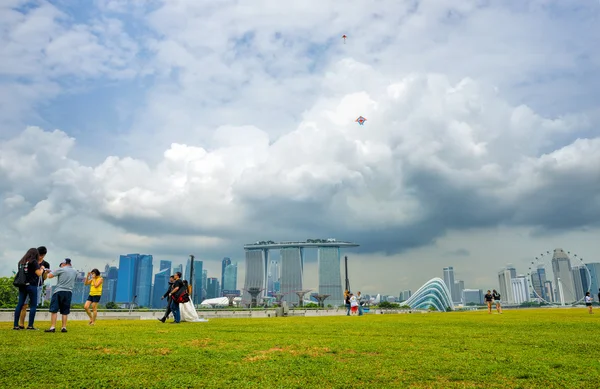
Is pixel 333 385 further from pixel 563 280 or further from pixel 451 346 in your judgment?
pixel 563 280

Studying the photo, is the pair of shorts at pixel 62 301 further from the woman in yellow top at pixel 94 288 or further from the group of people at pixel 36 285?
the woman in yellow top at pixel 94 288

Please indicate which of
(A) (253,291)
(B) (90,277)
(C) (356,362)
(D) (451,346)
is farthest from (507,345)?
(A) (253,291)

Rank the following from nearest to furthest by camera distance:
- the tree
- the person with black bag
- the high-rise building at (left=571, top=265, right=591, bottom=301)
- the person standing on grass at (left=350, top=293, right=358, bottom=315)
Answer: the person with black bag < the person standing on grass at (left=350, top=293, right=358, bottom=315) < the tree < the high-rise building at (left=571, top=265, right=591, bottom=301)

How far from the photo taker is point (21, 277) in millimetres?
13406

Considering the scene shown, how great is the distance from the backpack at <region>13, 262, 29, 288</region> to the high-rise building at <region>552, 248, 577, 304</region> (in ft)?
438

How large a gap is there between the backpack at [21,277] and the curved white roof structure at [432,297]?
149061 mm

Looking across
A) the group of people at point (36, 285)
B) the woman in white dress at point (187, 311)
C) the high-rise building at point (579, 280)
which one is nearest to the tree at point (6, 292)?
the woman in white dress at point (187, 311)

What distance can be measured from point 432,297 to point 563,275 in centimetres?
4185

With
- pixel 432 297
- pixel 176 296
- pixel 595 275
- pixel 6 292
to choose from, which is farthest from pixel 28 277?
pixel 595 275

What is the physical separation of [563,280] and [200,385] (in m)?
150

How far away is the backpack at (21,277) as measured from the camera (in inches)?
525

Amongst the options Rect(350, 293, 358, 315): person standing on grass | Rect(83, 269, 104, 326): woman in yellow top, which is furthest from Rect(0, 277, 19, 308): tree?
Rect(83, 269, 104, 326): woman in yellow top

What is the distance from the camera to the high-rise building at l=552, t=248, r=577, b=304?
11975 cm

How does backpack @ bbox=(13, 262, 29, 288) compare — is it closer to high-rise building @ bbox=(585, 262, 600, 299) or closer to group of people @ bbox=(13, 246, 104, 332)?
group of people @ bbox=(13, 246, 104, 332)
